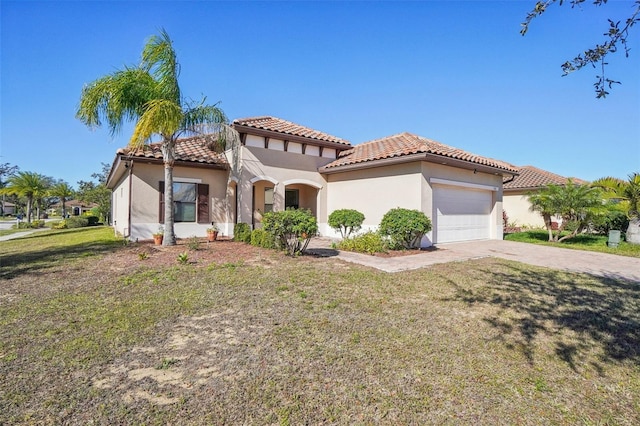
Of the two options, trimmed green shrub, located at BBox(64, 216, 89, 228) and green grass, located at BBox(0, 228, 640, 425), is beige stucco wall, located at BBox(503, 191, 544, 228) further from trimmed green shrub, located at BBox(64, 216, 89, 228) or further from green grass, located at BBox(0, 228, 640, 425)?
trimmed green shrub, located at BBox(64, 216, 89, 228)

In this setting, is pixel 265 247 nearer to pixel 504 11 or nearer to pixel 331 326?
pixel 331 326

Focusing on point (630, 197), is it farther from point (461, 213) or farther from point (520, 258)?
point (520, 258)

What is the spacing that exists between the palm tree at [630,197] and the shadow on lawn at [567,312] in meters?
9.61

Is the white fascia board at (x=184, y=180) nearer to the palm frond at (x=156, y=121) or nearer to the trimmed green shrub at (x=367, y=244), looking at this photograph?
the palm frond at (x=156, y=121)

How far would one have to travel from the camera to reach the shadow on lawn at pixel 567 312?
4.32 meters

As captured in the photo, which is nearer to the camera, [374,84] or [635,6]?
[635,6]

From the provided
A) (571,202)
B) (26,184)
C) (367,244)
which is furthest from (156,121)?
(26,184)

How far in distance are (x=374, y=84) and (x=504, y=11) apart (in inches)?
384

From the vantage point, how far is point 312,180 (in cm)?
1648

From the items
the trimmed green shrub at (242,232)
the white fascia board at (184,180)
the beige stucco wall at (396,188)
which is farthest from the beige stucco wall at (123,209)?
the beige stucco wall at (396,188)

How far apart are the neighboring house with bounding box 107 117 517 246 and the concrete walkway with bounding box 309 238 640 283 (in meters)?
1.85

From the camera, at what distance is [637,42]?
12.4 feet

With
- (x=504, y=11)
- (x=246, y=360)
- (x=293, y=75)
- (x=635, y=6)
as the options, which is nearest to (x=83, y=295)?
(x=246, y=360)

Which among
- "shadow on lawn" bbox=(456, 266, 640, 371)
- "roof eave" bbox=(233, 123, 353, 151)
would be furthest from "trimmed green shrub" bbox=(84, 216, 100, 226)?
"shadow on lawn" bbox=(456, 266, 640, 371)
